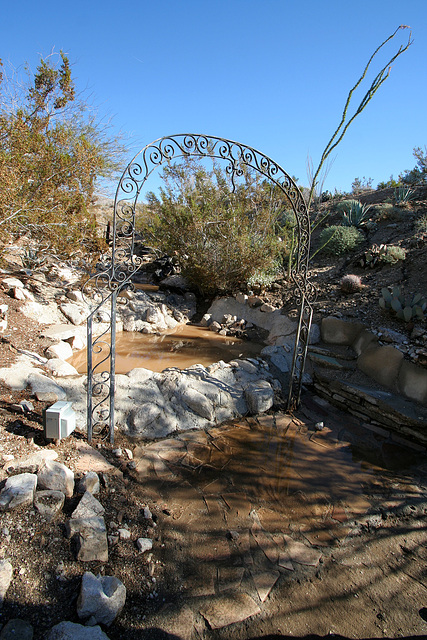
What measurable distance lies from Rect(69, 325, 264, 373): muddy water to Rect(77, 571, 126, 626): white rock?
288 cm

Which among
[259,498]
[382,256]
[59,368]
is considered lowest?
[259,498]

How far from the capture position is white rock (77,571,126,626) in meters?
1.64

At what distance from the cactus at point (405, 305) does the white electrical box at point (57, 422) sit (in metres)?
4.14

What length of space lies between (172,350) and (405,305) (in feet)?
11.1

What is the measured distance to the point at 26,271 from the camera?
6.31m

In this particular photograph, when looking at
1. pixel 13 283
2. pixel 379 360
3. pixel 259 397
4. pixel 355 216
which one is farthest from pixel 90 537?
pixel 355 216

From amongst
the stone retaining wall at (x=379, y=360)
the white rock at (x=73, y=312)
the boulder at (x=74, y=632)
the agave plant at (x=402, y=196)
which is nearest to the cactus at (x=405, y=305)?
the stone retaining wall at (x=379, y=360)

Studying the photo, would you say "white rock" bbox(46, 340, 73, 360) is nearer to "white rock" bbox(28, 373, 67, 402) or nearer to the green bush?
"white rock" bbox(28, 373, 67, 402)

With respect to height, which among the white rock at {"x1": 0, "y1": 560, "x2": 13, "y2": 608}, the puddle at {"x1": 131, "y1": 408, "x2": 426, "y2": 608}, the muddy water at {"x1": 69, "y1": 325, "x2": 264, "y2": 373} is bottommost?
the puddle at {"x1": 131, "y1": 408, "x2": 426, "y2": 608}

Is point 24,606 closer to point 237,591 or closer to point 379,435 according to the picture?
point 237,591

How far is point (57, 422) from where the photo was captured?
101 inches

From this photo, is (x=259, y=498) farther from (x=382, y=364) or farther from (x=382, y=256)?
(x=382, y=256)

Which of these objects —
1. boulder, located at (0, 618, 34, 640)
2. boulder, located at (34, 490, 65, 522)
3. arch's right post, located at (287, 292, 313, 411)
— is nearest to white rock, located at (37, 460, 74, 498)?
boulder, located at (34, 490, 65, 522)

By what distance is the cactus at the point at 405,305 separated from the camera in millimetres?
4543
